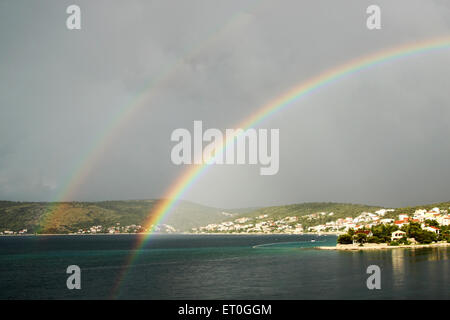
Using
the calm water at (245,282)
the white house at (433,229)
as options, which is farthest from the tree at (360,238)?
the calm water at (245,282)

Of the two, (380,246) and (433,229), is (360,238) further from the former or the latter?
(433,229)

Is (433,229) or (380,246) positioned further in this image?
(433,229)

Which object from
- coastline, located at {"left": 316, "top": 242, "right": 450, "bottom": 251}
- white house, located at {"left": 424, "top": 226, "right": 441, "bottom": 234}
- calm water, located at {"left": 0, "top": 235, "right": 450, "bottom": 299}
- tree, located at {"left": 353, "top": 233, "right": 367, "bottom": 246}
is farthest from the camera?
white house, located at {"left": 424, "top": 226, "right": 441, "bottom": 234}

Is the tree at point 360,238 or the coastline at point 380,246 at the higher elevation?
the tree at point 360,238

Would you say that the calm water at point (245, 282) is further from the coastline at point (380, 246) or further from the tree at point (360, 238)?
the tree at point (360, 238)

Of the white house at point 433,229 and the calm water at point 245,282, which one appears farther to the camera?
the white house at point 433,229

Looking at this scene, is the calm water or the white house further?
the white house

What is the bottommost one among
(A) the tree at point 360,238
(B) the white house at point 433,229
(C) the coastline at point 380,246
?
(C) the coastline at point 380,246

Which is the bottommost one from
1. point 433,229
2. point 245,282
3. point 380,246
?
point 380,246

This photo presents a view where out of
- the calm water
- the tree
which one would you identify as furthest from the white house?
the calm water

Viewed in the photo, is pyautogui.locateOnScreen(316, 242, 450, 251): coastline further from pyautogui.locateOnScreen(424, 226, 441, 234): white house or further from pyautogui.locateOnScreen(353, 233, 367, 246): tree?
pyautogui.locateOnScreen(424, 226, 441, 234): white house

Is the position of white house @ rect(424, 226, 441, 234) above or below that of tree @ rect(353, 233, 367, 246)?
above

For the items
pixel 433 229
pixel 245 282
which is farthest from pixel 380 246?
pixel 245 282

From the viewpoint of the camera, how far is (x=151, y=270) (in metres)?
76.0
